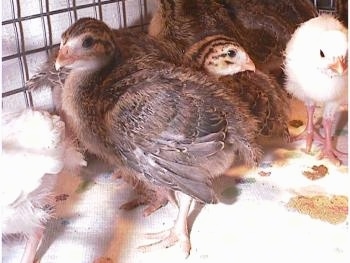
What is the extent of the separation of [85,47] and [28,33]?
1.21 ft

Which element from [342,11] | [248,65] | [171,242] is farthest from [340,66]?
[171,242]

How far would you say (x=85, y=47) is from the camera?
1147 mm

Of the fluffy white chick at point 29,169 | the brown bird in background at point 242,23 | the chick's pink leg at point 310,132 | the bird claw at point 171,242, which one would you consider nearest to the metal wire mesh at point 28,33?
the brown bird in background at point 242,23

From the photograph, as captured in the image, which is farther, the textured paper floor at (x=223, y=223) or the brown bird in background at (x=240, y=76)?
the brown bird in background at (x=240, y=76)

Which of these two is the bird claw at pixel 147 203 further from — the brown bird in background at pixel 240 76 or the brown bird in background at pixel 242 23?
the brown bird in background at pixel 242 23

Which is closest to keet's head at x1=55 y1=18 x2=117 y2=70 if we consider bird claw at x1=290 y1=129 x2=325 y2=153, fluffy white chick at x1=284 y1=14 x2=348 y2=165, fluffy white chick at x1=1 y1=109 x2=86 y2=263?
fluffy white chick at x1=1 y1=109 x2=86 y2=263

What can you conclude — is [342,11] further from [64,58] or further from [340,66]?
[64,58]

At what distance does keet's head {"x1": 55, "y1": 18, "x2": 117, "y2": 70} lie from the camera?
3.73ft

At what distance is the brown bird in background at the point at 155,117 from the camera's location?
105cm

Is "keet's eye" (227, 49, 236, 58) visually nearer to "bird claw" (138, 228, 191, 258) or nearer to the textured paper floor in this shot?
the textured paper floor

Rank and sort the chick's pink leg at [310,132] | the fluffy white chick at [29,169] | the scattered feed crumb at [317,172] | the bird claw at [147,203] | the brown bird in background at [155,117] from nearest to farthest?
1. the fluffy white chick at [29,169]
2. the brown bird in background at [155,117]
3. the bird claw at [147,203]
4. the scattered feed crumb at [317,172]
5. the chick's pink leg at [310,132]

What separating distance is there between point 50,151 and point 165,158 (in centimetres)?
20

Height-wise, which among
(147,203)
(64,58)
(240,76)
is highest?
(64,58)

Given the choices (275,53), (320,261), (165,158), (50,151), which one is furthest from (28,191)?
(275,53)
